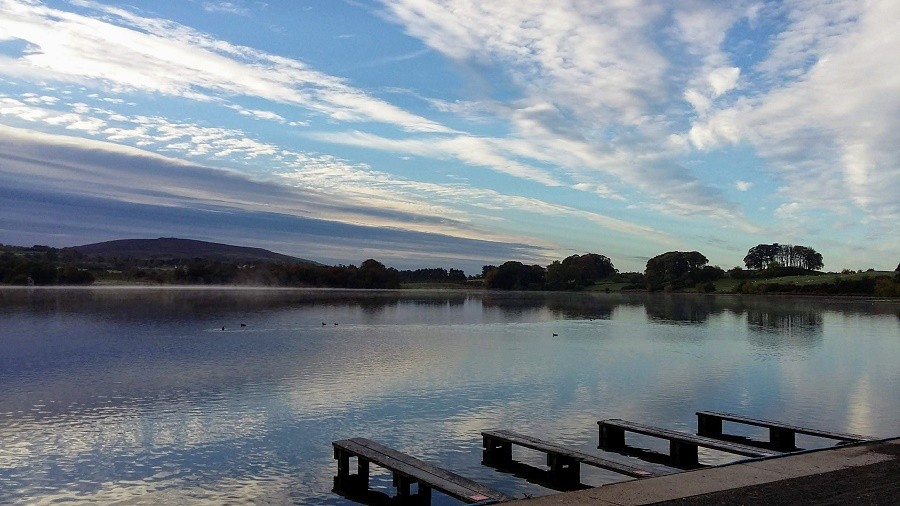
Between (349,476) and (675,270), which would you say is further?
(675,270)

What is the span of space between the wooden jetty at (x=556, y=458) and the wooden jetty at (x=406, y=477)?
2.43 meters

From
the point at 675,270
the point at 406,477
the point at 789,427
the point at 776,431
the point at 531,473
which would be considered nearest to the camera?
the point at 406,477

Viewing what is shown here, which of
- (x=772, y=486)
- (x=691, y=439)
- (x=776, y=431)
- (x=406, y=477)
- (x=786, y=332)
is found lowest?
(x=406, y=477)

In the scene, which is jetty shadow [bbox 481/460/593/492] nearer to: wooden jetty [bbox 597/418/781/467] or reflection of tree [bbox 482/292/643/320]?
wooden jetty [bbox 597/418/781/467]

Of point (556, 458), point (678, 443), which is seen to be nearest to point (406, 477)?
point (556, 458)

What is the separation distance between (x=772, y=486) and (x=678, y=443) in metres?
5.47

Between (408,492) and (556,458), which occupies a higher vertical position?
(556,458)

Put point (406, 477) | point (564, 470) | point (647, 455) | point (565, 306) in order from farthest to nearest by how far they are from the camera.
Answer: point (565, 306) < point (647, 455) < point (564, 470) < point (406, 477)

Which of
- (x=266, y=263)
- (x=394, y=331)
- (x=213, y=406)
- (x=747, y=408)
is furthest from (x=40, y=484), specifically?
(x=266, y=263)

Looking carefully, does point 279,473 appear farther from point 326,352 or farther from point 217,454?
point 326,352

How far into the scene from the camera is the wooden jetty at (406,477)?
1073cm

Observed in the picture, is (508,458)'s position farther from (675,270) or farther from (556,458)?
(675,270)

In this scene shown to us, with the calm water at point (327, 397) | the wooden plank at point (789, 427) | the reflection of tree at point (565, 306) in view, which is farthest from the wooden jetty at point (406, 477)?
the reflection of tree at point (565, 306)

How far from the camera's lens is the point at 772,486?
31.6 feet
